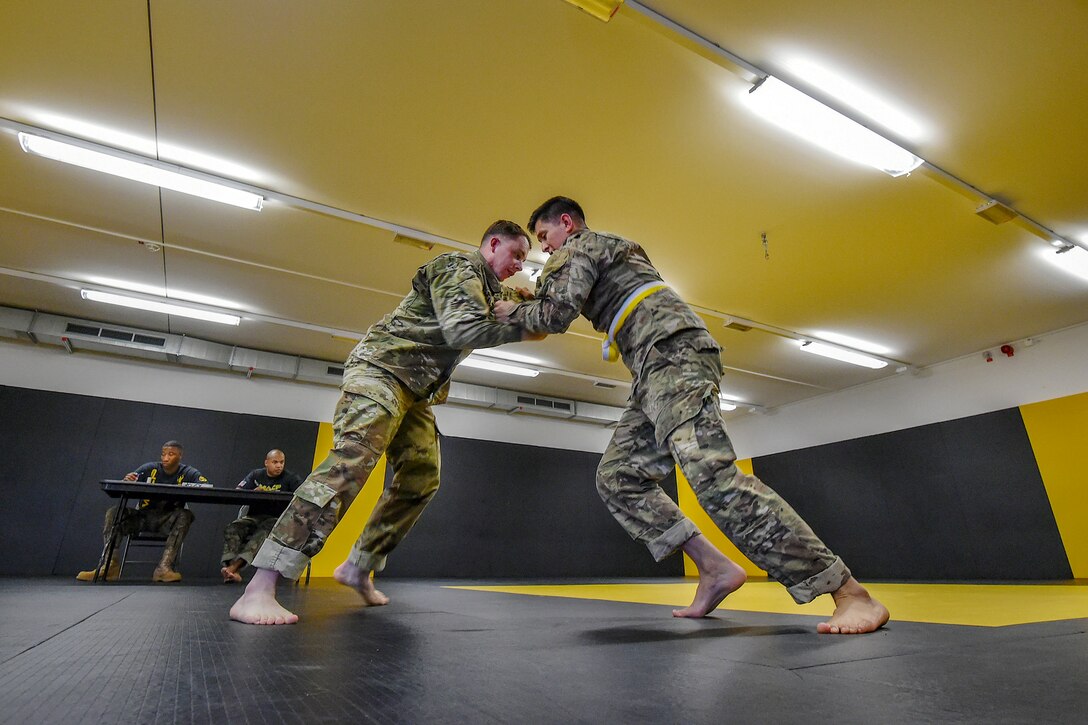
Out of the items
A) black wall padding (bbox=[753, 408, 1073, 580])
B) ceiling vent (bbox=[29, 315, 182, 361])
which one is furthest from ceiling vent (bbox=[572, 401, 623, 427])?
ceiling vent (bbox=[29, 315, 182, 361])

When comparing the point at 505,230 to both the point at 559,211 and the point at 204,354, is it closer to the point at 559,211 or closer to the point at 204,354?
the point at 559,211

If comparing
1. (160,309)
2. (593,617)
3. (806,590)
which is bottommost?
(593,617)

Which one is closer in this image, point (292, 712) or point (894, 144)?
point (292, 712)

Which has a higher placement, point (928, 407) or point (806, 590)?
point (928, 407)

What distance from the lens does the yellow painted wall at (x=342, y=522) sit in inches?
270

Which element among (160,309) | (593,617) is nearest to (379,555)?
(593,617)

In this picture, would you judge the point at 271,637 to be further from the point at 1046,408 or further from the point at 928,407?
the point at 928,407

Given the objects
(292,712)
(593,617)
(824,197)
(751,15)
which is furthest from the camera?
(824,197)

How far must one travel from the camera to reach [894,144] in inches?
137

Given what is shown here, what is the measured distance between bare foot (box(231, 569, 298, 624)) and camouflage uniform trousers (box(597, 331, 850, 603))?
1039mm

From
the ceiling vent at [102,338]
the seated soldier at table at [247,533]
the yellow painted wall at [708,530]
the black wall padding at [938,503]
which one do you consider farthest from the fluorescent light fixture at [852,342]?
the ceiling vent at [102,338]

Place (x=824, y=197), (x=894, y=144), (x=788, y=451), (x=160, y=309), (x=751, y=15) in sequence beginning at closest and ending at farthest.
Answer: (x=751, y=15) < (x=894, y=144) < (x=824, y=197) < (x=160, y=309) < (x=788, y=451)

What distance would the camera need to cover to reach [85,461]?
6.33 meters

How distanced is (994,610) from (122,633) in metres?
2.84
